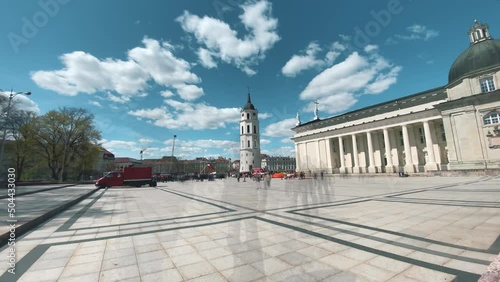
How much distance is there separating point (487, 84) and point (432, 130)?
11861 mm

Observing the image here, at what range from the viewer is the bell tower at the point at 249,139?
89938mm

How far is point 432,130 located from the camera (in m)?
43.1

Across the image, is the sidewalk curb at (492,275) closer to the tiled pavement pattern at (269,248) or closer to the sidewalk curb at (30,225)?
the tiled pavement pattern at (269,248)

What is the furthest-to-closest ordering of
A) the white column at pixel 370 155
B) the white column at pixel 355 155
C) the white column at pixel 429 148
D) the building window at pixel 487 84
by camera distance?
1. the white column at pixel 355 155
2. the white column at pixel 370 155
3. the white column at pixel 429 148
4. the building window at pixel 487 84

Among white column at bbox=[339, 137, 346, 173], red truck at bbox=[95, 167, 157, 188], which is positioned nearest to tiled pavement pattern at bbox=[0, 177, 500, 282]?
red truck at bbox=[95, 167, 157, 188]

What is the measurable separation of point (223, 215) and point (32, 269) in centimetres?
529

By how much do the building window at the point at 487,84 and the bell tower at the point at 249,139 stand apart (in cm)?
6664

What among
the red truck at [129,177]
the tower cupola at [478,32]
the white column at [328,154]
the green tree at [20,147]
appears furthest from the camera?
the white column at [328,154]

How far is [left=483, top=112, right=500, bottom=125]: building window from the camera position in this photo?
103ft

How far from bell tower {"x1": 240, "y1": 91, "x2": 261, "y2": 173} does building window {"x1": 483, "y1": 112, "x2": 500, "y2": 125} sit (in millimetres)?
66593

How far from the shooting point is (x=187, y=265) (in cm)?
391

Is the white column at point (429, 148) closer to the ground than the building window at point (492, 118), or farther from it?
closer to the ground

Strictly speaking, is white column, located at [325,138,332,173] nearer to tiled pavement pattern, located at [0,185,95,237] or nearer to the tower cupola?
the tower cupola

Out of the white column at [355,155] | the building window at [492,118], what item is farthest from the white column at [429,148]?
the white column at [355,155]
